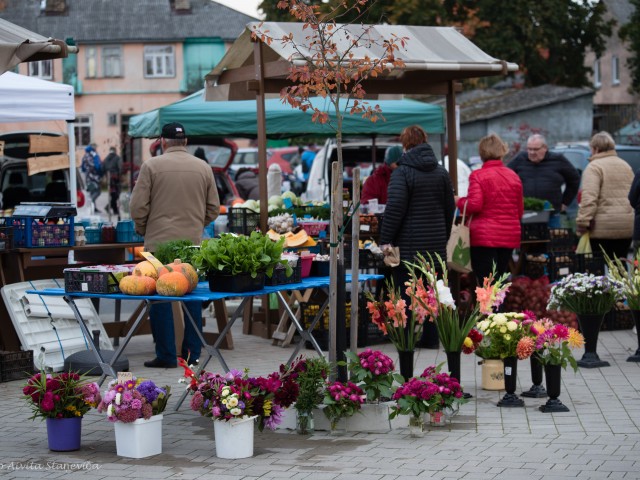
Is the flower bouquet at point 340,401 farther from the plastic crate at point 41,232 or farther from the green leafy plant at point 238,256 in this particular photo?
the plastic crate at point 41,232

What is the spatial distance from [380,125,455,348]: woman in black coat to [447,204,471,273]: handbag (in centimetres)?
61

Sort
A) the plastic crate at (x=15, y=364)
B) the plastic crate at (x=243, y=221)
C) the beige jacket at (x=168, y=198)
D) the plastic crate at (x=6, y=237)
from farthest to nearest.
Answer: the plastic crate at (x=243, y=221), the plastic crate at (x=6, y=237), the beige jacket at (x=168, y=198), the plastic crate at (x=15, y=364)

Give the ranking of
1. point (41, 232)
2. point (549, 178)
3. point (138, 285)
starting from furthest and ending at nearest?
1. point (549, 178)
2. point (41, 232)
3. point (138, 285)

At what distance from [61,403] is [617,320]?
693cm

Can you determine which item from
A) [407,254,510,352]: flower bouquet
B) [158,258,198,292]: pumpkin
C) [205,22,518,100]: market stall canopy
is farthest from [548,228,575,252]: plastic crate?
[158,258,198,292]: pumpkin

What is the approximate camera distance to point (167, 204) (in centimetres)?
1016

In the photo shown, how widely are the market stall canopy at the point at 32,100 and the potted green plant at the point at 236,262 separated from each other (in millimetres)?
4659

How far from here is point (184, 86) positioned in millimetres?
59875

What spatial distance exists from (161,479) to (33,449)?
1.17m

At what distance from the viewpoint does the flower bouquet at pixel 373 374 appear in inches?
305

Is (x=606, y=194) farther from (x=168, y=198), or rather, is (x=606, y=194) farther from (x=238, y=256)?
(x=238, y=256)

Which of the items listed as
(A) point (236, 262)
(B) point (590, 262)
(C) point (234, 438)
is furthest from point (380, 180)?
(C) point (234, 438)

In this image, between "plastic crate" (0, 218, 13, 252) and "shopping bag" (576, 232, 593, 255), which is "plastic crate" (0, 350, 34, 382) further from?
"shopping bag" (576, 232, 593, 255)

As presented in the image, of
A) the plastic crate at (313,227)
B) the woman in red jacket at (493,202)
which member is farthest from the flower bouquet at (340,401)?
the plastic crate at (313,227)
